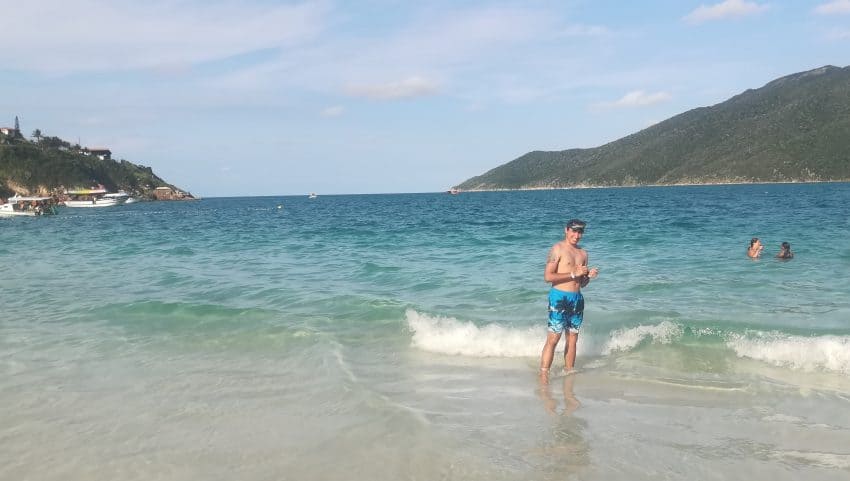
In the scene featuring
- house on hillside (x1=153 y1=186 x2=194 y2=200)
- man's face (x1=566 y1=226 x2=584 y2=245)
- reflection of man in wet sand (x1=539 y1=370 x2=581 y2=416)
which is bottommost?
reflection of man in wet sand (x1=539 y1=370 x2=581 y2=416)

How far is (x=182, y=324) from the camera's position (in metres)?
10.1

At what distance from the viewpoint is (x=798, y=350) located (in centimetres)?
770

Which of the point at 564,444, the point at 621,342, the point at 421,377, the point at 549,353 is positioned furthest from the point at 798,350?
the point at 421,377

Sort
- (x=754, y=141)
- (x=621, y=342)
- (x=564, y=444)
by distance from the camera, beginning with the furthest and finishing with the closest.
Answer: (x=754, y=141)
(x=621, y=342)
(x=564, y=444)

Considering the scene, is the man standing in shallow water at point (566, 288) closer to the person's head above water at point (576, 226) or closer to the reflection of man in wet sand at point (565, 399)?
the person's head above water at point (576, 226)

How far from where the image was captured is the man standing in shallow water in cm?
715

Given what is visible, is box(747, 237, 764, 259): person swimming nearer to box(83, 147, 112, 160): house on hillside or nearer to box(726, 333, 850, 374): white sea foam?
box(726, 333, 850, 374): white sea foam

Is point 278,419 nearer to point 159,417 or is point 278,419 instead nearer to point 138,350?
point 159,417

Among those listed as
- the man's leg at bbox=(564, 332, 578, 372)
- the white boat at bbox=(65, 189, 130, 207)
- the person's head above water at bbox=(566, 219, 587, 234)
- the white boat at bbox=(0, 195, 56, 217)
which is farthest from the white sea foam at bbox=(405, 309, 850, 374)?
the white boat at bbox=(65, 189, 130, 207)

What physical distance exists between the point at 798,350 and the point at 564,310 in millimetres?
3224

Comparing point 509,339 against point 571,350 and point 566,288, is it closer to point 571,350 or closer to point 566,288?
point 571,350

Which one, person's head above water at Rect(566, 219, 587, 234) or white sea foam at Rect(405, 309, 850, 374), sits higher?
person's head above water at Rect(566, 219, 587, 234)

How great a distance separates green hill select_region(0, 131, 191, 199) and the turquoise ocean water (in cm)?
9427

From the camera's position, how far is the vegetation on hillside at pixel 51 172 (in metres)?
94.8
